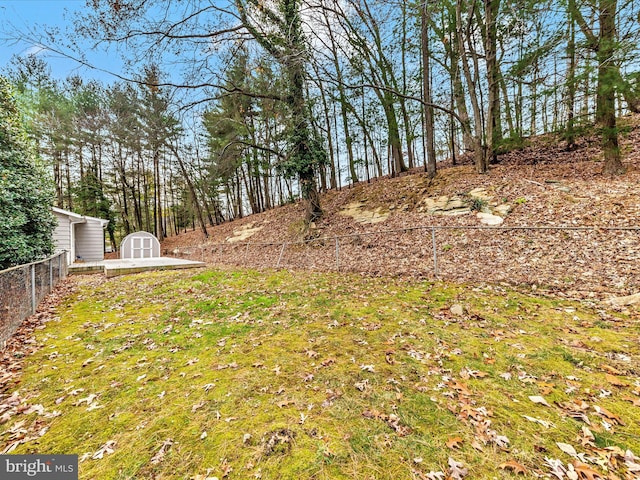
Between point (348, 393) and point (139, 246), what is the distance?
66.7ft

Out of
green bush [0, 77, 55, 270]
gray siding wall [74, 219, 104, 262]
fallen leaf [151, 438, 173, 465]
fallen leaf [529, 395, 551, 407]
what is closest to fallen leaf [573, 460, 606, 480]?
fallen leaf [529, 395, 551, 407]

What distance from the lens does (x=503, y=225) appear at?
290 inches

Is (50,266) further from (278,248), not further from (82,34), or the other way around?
(278,248)

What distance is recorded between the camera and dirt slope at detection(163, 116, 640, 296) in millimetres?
Answer: 5281

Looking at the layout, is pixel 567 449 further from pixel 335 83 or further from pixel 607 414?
pixel 335 83

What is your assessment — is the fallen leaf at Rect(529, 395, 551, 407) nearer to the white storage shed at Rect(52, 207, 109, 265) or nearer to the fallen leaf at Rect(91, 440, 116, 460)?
the fallen leaf at Rect(91, 440, 116, 460)

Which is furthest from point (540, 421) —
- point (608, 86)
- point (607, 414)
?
point (608, 86)

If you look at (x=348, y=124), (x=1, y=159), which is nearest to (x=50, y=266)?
(x=1, y=159)

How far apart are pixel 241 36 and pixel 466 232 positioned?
10.0m

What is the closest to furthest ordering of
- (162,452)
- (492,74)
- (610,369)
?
(162,452) → (610,369) → (492,74)

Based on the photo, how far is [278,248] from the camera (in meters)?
12.0

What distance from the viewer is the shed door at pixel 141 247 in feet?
59.6

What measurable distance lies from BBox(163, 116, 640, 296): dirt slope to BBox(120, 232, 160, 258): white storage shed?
7.72 meters

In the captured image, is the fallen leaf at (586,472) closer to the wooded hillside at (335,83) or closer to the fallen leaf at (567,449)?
the fallen leaf at (567,449)
